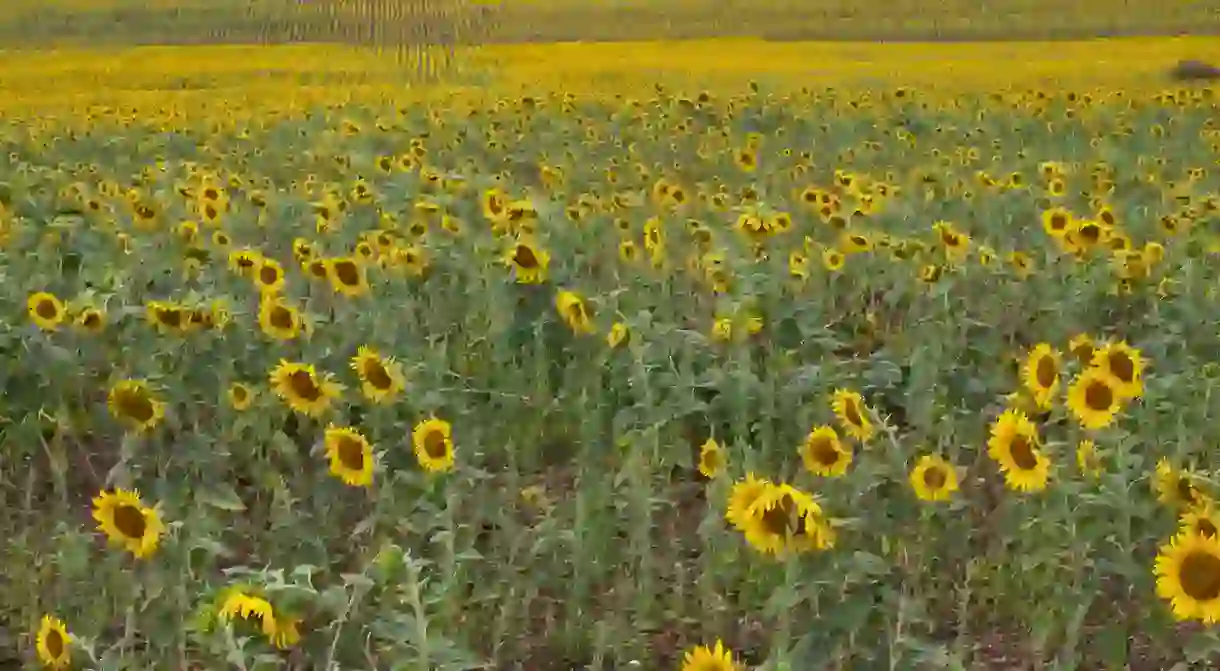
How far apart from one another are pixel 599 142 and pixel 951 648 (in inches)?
258

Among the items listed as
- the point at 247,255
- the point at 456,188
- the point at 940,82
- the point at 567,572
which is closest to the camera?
the point at 567,572

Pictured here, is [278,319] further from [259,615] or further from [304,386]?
[259,615]

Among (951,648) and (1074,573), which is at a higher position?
(1074,573)

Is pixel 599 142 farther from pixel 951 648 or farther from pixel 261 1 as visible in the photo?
pixel 261 1

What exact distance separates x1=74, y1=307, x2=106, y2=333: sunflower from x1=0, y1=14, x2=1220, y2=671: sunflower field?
0.02m

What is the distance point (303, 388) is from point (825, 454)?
1.29 meters

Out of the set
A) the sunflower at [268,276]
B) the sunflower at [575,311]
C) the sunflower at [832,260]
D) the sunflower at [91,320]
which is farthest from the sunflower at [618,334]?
the sunflower at [91,320]

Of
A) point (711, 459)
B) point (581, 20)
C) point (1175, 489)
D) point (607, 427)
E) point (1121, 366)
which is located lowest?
point (607, 427)

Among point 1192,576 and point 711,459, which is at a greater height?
point 1192,576

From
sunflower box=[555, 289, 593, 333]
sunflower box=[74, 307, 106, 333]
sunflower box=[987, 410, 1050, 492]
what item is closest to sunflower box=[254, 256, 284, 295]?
sunflower box=[74, 307, 106, 333]

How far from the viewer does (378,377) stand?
3236 millimetres

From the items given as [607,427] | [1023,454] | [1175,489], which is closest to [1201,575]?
[1175,489]

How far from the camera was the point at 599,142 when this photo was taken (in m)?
9.02

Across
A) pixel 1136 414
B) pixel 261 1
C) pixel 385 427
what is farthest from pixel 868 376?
pixel 261 1
